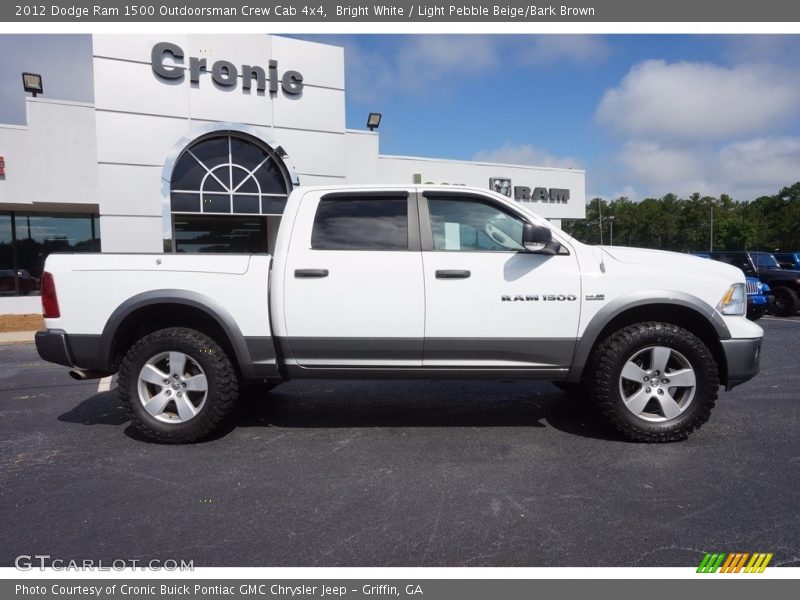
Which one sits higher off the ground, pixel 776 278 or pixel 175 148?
pixel 175 148

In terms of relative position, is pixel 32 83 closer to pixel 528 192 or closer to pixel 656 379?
pixel 528 192

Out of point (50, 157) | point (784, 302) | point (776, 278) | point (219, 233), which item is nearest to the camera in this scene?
point (784, 302)

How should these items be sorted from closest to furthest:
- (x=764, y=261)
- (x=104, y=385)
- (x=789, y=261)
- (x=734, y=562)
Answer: (x=734, y=562), (x=104, y=385), (x=764, y=261), (x=789, y=261)

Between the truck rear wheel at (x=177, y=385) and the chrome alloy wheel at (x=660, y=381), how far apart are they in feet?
10.1

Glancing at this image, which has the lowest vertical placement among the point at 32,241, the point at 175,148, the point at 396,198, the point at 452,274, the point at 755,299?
the point at 755,299

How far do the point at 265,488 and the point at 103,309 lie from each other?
1.99m

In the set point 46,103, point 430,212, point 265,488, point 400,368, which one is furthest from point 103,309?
point 46,103

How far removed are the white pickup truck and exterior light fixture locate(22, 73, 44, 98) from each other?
48.5 ft

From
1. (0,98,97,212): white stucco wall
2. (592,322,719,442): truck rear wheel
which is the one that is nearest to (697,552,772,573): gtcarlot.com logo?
(592,322,719,442): truck rear wheel

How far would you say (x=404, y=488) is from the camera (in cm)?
338

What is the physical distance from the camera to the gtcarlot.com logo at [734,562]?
253cm

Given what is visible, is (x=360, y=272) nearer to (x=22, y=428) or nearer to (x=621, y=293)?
(x=621, y=293)

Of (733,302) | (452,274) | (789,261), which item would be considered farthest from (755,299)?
(452,274)

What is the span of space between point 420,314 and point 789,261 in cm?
1646
